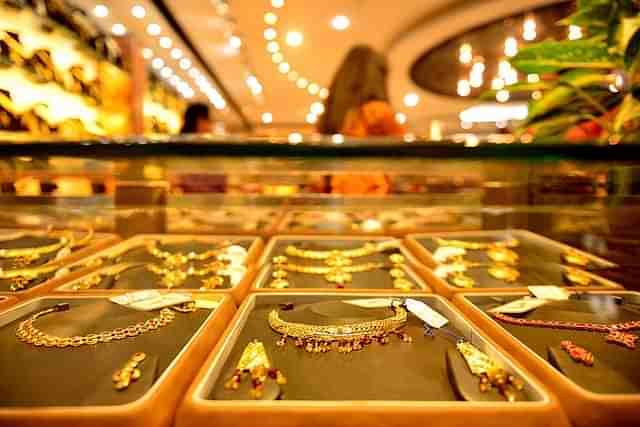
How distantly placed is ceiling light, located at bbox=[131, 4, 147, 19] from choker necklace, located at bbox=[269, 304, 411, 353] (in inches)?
148

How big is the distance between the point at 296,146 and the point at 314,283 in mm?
541

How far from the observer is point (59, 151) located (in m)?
0.43

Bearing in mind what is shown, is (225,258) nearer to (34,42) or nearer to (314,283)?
(314,283)

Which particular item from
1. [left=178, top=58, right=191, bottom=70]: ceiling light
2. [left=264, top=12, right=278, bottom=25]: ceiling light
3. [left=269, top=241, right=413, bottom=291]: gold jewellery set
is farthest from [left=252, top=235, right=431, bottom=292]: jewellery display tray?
[left=178, top=58, right=191, bottom=70]: ceiling light

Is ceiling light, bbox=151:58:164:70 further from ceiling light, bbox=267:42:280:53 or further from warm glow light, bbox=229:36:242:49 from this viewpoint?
ceiling light, bbox=267:42:280:53

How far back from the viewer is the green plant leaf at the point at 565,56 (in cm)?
87

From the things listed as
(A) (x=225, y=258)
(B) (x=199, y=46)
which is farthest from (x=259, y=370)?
(B) (x=199, y=46)

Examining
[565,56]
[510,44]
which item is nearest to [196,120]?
[565,56]

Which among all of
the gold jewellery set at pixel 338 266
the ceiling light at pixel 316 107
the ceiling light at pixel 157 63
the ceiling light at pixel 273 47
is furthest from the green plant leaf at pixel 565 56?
the ceiling light at pixel 316 107

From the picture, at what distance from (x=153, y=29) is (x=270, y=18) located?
4.07 ft

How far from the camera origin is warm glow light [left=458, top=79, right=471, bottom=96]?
19.1 feet

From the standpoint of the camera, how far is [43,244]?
1021 mm

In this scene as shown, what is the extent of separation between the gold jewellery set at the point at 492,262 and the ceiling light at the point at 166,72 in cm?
501

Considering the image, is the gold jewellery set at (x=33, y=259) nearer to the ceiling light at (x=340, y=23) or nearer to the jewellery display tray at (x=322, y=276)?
the jewellery display tray at (x=322, y=276)
